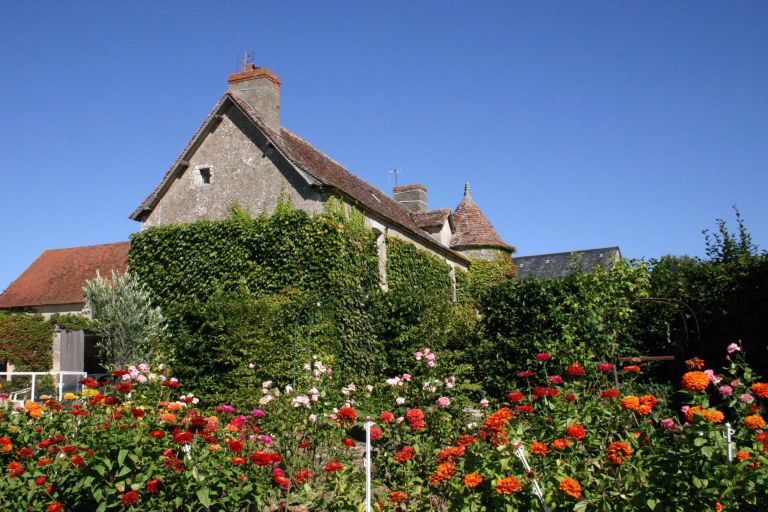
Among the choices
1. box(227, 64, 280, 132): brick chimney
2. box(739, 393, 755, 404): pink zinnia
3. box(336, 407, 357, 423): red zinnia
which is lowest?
box(336, 407, 357, 423): red zinnia

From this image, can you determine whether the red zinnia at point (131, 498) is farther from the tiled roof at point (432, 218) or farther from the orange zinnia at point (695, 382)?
the tiled roof at point (432, 218)

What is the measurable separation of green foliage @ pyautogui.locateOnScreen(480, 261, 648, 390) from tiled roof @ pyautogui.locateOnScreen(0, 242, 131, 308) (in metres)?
20.9

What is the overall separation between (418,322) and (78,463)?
998cm

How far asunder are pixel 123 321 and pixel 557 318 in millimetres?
11017

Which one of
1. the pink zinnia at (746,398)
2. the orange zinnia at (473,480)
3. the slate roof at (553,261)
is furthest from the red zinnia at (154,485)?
the slate roof at (553,261)

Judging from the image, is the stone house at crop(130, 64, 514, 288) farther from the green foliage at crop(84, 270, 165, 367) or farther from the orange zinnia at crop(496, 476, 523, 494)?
the orange zinnia at crop(496, 476, 523, 494)

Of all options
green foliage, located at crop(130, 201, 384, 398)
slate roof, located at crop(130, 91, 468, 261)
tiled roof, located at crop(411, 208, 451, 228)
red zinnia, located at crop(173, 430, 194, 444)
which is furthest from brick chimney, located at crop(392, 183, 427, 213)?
red zinnia, located at crop(173, 430, 194, 444)

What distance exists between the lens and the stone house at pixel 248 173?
17.7 meters

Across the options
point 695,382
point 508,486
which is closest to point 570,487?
point 508,486

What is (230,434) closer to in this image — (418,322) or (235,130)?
(418,322)

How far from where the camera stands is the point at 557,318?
1217 cm

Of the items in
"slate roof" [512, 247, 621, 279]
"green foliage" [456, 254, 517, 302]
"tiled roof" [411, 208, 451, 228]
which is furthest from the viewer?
"slate roof" [512, 247, 621, 279]

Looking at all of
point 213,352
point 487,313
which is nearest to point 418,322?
point 487,313

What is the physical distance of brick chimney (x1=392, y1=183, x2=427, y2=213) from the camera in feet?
91.5
